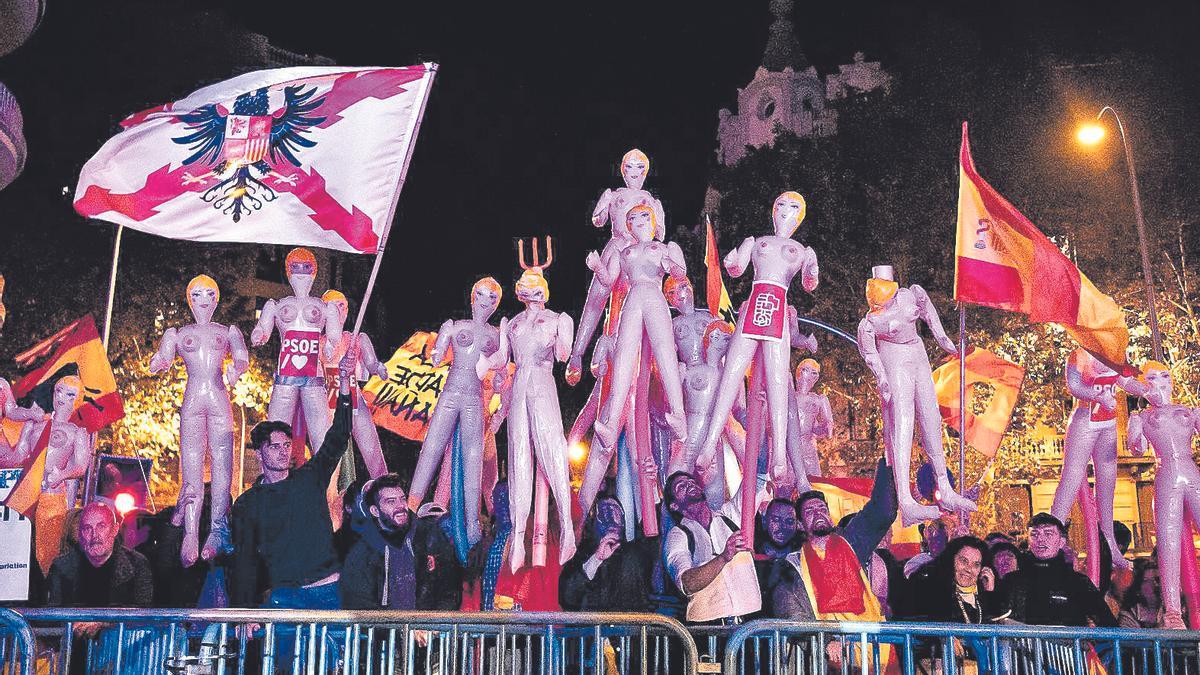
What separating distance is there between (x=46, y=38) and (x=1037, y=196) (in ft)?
52.9

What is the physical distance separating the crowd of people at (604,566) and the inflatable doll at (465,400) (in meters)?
1.89

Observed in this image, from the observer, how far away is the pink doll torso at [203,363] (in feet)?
37.8

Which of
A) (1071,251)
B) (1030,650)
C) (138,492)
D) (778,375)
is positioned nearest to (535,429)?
(778,375)

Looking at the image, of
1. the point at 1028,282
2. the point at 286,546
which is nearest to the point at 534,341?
the point at 286,546

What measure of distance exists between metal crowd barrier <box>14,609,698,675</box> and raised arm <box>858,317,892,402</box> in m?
3.74

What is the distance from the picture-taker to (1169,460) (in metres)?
11.3

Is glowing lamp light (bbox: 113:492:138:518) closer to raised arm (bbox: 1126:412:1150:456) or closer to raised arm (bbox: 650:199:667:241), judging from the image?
raised arm (bbox: 650:199:667:241)

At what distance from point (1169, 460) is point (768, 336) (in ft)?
11.6

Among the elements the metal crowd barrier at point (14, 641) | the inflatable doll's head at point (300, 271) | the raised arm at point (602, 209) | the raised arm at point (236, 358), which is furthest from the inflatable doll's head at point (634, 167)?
the metal crowd barrier at point (14, 641)

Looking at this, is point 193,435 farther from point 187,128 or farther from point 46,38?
point 46,38

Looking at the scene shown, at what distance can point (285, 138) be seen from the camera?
402 inches

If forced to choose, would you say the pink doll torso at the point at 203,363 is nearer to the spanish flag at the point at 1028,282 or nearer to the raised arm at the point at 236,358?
the raised arm at the point at 236,358

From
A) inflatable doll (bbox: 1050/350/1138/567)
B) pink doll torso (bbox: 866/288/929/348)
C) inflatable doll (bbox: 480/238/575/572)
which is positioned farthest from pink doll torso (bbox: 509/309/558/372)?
inflatable doll (bbox: 1050/350/1138/567)

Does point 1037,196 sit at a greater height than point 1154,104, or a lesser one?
lesser
